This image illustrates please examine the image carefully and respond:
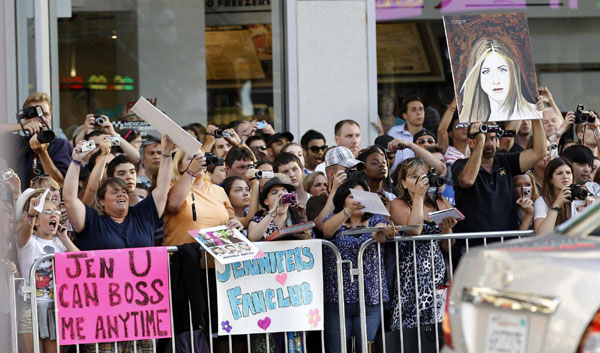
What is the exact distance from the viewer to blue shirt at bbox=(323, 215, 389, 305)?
7.80 metres

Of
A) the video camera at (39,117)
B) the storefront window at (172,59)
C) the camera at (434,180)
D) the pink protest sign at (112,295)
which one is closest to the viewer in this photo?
the pink protest sign at (112,295)

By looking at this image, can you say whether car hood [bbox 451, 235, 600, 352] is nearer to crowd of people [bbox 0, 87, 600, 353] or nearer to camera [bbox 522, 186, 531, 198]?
crowd of people [bbox 0, 87, 600, 353]

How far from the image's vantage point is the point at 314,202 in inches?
323

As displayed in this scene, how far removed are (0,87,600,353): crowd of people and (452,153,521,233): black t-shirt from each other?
0.04ft

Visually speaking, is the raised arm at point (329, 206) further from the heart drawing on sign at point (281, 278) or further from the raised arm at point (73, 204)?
the raised arm at point (73, 204)

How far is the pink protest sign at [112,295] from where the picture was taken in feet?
24.3

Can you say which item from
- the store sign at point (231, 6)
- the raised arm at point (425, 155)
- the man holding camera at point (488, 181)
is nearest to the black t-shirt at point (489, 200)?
the man holding camera at point (488, 181)

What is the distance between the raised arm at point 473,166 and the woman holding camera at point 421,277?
529mm

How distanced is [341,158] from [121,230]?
6.30ft

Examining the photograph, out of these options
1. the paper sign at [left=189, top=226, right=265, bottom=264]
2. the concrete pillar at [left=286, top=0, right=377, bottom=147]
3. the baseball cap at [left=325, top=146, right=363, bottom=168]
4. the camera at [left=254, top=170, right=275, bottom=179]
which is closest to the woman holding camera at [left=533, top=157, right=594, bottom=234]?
the baseball cap at [left=325, top=146, right=363, bottom=168]

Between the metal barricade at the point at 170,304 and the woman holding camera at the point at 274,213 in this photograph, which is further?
the woman holding camera at the point at 274,213

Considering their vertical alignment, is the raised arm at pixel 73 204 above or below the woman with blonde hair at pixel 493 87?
below

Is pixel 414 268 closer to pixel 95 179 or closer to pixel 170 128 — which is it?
pixel 170 128

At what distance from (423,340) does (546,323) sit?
404 cm
